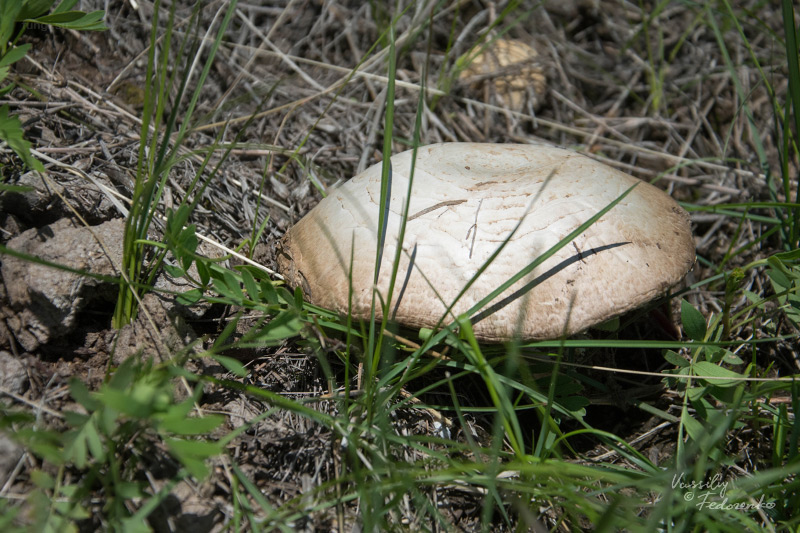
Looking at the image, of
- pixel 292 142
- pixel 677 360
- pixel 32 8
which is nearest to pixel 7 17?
pixel 32 8

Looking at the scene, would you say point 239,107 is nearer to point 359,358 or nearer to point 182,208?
point 182,208

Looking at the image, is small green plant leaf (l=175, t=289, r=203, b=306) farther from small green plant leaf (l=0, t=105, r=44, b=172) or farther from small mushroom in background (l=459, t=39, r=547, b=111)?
small mushroom in background (l=459, t=39, r=547, b=111)

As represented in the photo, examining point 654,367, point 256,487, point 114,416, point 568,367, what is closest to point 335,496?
point 256,487

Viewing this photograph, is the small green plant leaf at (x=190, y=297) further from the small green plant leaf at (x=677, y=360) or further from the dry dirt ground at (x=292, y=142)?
the small green plant leaf at (x=677, y=360)

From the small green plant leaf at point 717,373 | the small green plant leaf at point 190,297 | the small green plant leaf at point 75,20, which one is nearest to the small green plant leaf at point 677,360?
the small green plant leaf at point 717,373

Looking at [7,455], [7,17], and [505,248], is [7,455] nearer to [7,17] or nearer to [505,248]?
[7,17]

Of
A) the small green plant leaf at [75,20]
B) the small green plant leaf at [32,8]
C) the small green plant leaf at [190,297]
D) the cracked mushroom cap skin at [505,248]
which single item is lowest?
the small green plant leaf at [190,297]
